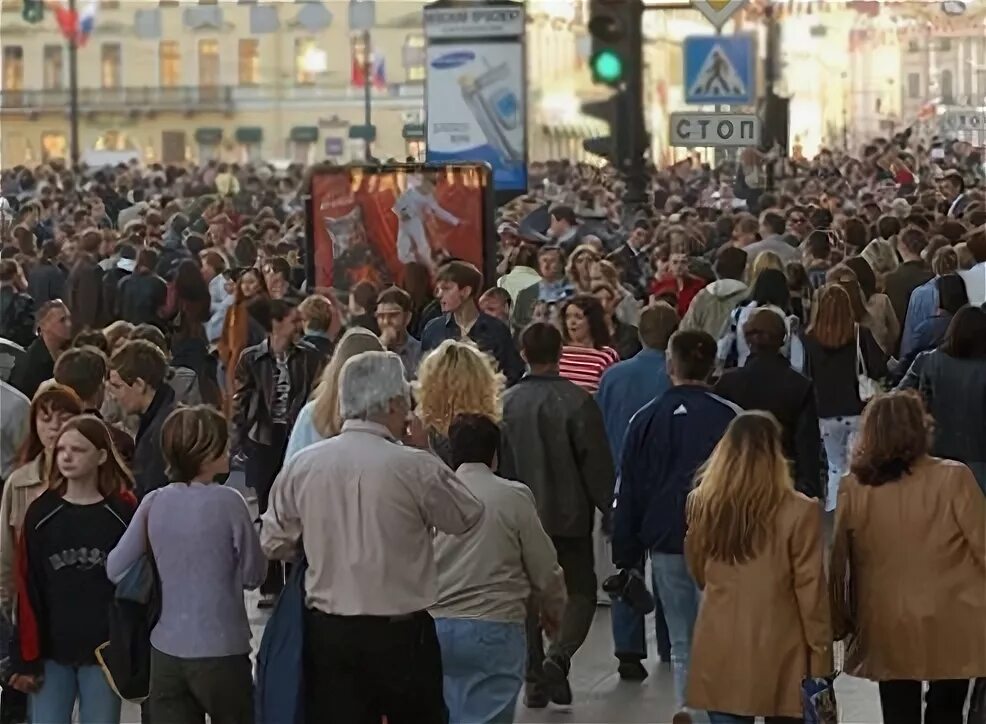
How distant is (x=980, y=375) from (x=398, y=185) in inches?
199

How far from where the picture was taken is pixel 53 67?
66375 mm

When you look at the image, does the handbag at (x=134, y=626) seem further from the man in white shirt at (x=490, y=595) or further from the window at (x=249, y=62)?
the window at (x=249, y=62)

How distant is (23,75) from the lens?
64.9 metres

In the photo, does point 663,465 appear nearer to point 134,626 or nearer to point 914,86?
point 134,626

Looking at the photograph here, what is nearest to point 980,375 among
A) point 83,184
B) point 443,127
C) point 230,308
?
point 230,308

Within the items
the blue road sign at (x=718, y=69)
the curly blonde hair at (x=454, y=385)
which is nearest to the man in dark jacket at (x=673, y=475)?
the curly blonde hair at (x=454, y=385)

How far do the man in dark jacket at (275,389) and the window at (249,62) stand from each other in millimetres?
60238

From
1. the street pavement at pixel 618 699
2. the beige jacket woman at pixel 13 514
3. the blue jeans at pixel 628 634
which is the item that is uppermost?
the beige jacket woman at pixel 13 514

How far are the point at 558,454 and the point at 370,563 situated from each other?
2.63m

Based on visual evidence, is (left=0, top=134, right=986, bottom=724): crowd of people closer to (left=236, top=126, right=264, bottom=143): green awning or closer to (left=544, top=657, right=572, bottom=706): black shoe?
(left=544, top=657, right=572, bottom=706): black shoe

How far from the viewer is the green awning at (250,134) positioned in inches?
2660

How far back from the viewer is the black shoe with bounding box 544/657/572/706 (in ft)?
29.8

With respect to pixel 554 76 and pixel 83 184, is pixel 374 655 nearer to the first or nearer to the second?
pixel 83 184

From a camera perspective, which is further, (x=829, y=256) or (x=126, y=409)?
(x=829, y=256)
